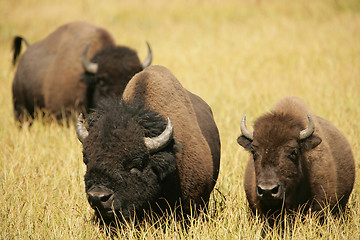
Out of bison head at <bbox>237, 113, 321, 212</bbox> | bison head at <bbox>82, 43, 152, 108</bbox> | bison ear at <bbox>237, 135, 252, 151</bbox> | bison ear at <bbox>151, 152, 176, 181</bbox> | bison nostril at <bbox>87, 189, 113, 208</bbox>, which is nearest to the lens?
bison nostril at <bbox>87, 189, 113, 208</bbox>

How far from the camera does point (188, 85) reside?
1101cm

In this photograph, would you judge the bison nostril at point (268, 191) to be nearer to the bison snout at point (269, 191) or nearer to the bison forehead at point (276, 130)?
the bison snout at point (269, 191)

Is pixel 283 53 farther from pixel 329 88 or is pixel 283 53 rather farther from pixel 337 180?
pixel 337 180

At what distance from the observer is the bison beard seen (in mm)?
3740

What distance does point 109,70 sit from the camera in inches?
322

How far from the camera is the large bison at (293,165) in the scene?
14.3ft

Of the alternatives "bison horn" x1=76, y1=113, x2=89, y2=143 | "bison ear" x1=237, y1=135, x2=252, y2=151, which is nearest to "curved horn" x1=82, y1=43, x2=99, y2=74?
"bison horn" x1=76, y1=113, x2=89, y2=143

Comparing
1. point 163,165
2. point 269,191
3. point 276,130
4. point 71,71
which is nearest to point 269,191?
point 269,191

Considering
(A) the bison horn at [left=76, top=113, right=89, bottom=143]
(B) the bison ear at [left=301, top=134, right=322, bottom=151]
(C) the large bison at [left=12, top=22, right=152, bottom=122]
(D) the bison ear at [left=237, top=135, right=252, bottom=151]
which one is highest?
(B) the bison ear at [left=301, top=134, right=322, bottom=151]

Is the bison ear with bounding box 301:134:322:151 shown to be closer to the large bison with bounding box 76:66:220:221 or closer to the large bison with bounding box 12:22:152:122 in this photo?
the large bison with bounding box 76:66:220:221

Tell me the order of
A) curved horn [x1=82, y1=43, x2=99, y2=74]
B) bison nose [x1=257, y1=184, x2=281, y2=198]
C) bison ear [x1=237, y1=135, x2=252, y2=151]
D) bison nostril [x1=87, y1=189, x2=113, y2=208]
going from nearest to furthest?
bison nostril [x1=87, y1=189, x2=113, y2=208] < bison nose [x1=257, y1=184, x2=281, y2=198] < bison ear [x1=237, y1=135, x2=252, y2=151] < curved horn [x1=82, y1=43, x2=99, y2=74]

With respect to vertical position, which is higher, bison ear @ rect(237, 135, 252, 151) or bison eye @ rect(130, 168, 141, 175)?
bison ear @ rect(237, 135, 252, 151)

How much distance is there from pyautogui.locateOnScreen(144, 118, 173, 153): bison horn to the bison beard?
48mm

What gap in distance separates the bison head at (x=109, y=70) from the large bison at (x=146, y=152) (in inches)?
123
